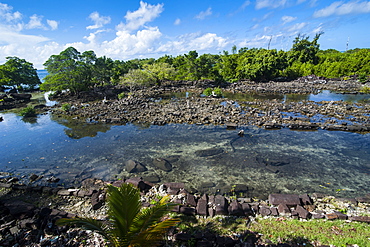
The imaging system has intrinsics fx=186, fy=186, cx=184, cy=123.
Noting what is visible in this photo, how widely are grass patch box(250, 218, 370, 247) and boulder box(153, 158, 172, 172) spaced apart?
610cm

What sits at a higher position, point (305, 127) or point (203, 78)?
point (203, 78)

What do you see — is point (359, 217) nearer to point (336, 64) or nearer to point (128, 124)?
point (128, 124)

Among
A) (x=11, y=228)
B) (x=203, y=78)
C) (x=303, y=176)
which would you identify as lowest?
(x=303, y=176)

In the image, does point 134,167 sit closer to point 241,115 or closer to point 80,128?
point 80,128

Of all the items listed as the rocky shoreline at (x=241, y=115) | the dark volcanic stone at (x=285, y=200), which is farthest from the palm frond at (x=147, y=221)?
the rocky shoreline at (x=241, y=115)

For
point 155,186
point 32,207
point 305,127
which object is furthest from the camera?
point 305,127

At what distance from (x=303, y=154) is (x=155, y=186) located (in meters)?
10.3

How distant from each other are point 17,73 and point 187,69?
4199cm

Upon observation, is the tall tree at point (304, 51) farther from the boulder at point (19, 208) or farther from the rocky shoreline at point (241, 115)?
the boulder at point (19, 208)

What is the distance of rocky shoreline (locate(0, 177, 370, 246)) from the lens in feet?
20.6

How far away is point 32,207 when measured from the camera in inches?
309

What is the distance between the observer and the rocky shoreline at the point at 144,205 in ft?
20.6

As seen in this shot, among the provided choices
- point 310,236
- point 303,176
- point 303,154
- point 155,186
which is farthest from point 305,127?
point 155,186

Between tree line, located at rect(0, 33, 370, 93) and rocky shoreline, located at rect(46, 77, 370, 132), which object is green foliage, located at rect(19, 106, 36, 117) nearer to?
rocky shoreline, located at rect(46, 77, 370, 132)
